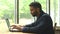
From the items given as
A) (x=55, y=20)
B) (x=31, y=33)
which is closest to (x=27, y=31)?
(x=31, y=33)

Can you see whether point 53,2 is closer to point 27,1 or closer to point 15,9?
point 27,1

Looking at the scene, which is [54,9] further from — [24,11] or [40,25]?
[40,25]

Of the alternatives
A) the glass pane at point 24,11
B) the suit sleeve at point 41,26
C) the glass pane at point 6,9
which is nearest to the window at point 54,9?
the glass pane at point 24,11

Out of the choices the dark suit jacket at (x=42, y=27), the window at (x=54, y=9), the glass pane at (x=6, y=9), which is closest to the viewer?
the dark suit jacket at (x=42, y=27)

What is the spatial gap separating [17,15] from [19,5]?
1.00ft

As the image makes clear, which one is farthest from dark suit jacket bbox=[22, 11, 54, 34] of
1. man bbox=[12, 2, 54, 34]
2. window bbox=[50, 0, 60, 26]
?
window bbox=[50, 0, 60, 26]

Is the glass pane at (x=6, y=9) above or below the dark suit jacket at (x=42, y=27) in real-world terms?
above

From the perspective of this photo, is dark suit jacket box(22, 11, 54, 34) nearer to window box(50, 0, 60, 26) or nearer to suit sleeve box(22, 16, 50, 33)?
suit sleeve box(22, 16, 50, 33)

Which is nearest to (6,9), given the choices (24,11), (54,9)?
(24,11)

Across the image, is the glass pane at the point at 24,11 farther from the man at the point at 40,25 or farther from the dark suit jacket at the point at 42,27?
the dark suit jacket at the point at 42,27

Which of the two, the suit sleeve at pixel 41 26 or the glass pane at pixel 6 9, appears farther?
the glass pane at pixel 6 9

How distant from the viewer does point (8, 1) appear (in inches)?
186

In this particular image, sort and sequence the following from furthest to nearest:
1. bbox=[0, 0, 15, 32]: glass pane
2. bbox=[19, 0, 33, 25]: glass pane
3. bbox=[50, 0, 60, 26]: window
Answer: bbox=[50, 0, 60, 26]: window, bbox=[19, 0, 33, 25]: glass pane, bbox=[0, 0, 15, 32]: glass pane

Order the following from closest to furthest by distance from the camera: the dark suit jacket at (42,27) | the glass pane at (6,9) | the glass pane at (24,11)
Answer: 1. the dark suit jacket at (42,27)
2. the glass pane at (6,9)
3. the glass pane at (24,11)
